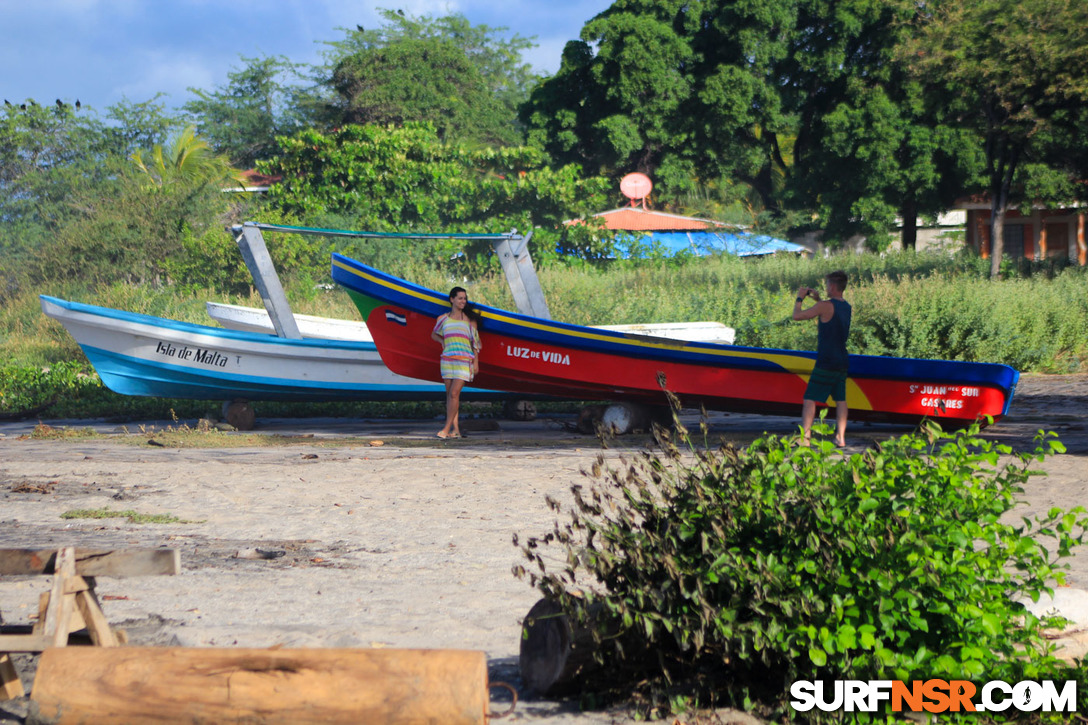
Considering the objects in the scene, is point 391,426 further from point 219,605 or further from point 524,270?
point 219,605

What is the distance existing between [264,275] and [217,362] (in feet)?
4.07

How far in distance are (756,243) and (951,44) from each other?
1173 centimetres

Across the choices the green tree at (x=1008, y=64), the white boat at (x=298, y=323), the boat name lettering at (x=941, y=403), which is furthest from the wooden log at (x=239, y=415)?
the green tree at (x=1008, y=64)

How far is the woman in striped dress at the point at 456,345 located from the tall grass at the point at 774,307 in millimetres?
5654

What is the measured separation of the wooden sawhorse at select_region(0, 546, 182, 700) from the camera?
3.51m

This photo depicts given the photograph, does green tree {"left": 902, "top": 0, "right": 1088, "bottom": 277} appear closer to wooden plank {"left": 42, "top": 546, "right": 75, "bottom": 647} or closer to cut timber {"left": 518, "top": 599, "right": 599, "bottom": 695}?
cut timber {"left": 518, "top": 599, "right": 599, "bottom": 695}

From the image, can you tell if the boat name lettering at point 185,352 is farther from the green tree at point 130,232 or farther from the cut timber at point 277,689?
the green tree at point 130,232

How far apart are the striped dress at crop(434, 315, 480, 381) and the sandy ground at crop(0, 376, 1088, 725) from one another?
2.53 feet

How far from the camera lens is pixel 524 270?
12.4 meters

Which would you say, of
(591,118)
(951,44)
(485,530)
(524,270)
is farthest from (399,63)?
(485,530)

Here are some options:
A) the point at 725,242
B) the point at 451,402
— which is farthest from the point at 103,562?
the point at 725,242

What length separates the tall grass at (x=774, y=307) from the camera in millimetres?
15016

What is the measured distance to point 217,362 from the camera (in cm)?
1216

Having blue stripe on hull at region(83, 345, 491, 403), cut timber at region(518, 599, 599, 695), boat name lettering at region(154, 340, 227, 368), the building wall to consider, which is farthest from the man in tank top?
the building wall
